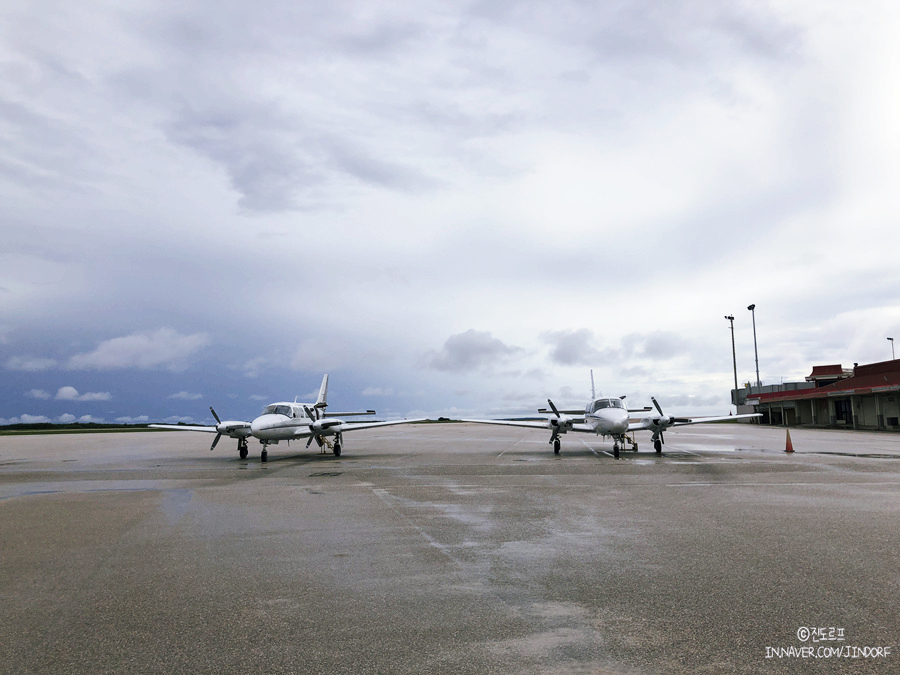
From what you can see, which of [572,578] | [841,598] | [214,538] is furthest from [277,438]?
[841,598]

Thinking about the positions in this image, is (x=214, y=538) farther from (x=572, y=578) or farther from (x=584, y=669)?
(x=584, y=669)

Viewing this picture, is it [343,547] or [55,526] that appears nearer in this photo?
[343,547]

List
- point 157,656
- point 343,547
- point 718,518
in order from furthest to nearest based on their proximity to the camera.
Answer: point 718,518 → point 343,547 → point 157,656

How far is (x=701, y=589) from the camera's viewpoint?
6254mm

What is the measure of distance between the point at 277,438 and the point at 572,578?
69.5 ft

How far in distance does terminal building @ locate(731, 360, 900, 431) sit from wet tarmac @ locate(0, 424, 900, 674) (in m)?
45.0

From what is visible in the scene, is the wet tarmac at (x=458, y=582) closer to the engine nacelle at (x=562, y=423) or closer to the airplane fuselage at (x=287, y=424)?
the airplane fuselage at (x=287, y=424)

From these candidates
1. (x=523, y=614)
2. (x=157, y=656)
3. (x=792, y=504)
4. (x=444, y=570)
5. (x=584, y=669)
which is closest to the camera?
(x=584, y=669)

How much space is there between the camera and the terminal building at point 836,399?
50781mm

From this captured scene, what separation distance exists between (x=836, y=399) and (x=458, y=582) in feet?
227

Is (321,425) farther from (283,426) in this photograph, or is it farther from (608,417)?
(608,417)

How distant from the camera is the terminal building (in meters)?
50.8

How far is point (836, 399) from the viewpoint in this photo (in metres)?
62.7

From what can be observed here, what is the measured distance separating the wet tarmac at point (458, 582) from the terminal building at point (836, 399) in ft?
148
